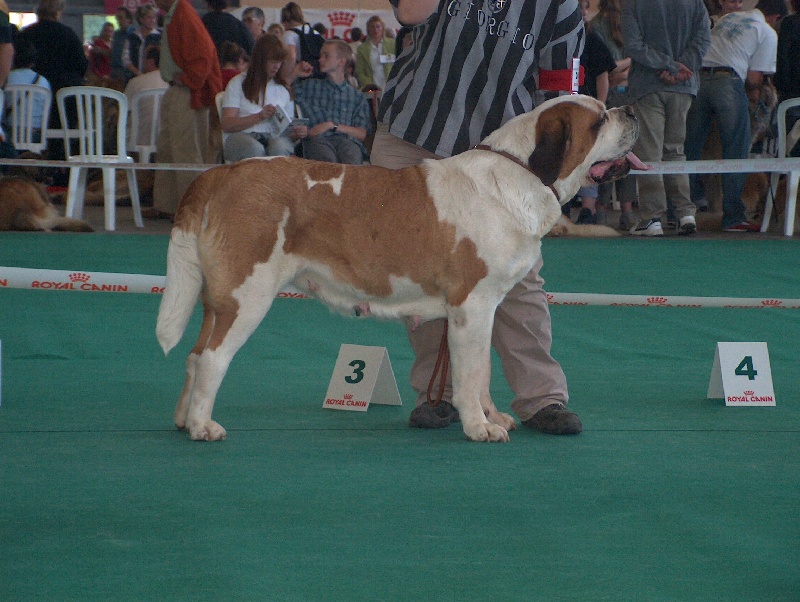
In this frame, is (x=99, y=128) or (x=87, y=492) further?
(x=99, y=128)

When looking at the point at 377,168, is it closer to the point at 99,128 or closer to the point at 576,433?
the point at 576,433

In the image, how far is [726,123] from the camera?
11.2 meters

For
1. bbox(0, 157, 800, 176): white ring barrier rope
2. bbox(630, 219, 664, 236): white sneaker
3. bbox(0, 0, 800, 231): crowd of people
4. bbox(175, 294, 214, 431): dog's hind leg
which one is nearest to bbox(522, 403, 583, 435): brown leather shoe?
bbox(175, 294, 214, 431): dog's hind leg

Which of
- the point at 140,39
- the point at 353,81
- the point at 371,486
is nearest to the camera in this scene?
the point at 371,486

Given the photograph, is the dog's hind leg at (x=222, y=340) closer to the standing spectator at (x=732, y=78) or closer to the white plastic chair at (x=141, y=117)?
the standing spectator at (x=732, y=78)

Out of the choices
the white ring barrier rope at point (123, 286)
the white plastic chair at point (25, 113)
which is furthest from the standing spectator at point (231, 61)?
the white ring barrier rope at point (123, 286)

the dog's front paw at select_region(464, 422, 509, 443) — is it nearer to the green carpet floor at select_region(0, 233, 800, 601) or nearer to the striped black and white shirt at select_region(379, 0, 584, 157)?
the green carpet floor at select_region(0, 233, 800, 601)

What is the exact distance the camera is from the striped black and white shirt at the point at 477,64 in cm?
396

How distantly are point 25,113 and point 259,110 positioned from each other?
10.1 feet

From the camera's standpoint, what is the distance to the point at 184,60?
10508 mm

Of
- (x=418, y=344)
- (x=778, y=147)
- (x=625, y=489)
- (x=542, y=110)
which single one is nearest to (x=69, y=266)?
(x=418, y=344)

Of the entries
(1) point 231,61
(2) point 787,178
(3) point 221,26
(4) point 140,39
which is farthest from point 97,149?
(2) point 787,178

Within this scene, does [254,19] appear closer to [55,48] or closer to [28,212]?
[55,48]

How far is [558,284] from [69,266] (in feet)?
12.2
